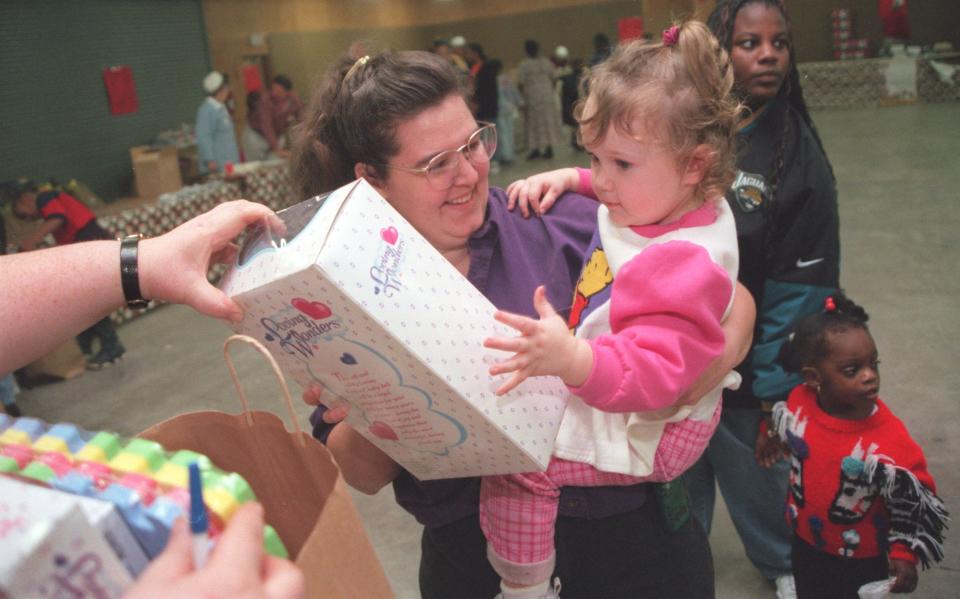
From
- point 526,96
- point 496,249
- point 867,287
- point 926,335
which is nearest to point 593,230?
point 496,249

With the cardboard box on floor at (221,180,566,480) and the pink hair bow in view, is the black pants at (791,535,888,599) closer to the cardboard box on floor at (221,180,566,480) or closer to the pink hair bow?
the cardboard box on floor at (221,180,566,480)

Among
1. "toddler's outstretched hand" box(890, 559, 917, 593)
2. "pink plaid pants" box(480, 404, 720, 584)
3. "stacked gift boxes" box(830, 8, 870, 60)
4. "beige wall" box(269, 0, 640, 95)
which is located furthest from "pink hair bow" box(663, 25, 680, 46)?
"stacked gift boxes" box(830, 8, 870, 60)

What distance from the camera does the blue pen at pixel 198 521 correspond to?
1.99 feet

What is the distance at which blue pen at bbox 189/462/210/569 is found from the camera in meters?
0.61

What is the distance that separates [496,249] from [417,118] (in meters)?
0.30

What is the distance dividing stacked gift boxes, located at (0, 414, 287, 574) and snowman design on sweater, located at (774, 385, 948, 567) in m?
1.67

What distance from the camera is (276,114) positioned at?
923 cm

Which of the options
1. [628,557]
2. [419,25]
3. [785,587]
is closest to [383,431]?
[628,557]

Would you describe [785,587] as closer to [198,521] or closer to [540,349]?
[540,349]

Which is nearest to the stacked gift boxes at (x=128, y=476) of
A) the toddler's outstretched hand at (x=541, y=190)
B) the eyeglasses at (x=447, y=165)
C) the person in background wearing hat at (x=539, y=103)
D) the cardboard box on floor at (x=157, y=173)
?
the eyeglasses at (x=447, y=165)

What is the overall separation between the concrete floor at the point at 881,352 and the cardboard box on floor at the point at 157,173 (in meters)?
1.49

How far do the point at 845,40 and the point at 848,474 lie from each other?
9.23 meters

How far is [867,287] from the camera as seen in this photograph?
16.7 ft

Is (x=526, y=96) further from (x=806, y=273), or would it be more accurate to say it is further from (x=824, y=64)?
(x=806, y=273)
